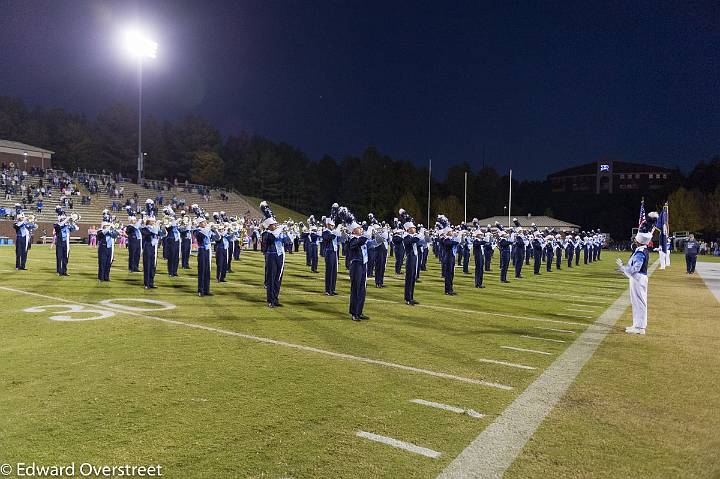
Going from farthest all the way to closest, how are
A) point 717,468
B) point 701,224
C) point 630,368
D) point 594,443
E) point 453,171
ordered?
point 453,171
point 701,224
point 630,368
point 594,443
point 717,468

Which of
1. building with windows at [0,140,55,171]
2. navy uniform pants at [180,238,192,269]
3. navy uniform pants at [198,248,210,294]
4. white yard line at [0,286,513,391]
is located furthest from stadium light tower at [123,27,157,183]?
white yard line at [0,286,513,391]

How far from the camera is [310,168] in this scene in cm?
8950

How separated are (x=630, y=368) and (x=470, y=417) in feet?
10.3

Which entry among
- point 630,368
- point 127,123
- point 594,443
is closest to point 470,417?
point 594,443

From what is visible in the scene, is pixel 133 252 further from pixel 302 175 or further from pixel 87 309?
pixel 302 175

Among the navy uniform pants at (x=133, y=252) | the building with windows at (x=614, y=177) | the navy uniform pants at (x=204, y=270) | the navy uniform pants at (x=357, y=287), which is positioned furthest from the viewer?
the building with windows at (x=614, y=177)

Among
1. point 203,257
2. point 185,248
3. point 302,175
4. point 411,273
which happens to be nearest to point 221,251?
point 203,257

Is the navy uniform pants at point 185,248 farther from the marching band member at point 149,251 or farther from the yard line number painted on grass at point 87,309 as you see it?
the yard line number painted on grass at point 87,309

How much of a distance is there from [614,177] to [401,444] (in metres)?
117

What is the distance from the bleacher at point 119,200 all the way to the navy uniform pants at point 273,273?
3150 centimetres

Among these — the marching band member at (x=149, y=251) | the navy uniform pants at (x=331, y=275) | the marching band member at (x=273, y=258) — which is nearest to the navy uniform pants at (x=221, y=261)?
the marching band member at (x=149, y=251)

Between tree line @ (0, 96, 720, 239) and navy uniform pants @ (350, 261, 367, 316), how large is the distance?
62.5 meters

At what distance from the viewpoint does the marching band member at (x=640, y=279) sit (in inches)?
352

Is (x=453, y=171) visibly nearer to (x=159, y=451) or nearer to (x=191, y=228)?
(x=191, y=228)
